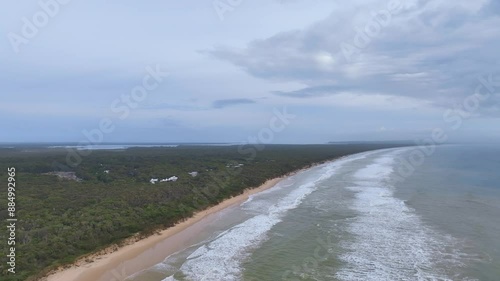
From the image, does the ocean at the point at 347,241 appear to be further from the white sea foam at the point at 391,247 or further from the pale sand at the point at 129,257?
the pale sand at the point at 129,257

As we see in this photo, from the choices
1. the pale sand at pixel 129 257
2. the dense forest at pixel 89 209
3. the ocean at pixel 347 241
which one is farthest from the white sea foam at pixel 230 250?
the dense forest at pixel 89 209

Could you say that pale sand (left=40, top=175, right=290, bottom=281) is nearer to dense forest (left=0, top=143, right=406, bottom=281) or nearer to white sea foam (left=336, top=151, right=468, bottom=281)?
dense forest (left=0, top=143, right=406, bottom=281)

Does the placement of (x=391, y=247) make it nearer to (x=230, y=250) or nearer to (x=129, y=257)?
(x=230, y=250)

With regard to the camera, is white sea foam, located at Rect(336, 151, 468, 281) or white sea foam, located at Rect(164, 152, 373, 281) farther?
white sea foam, located at Rect(164, 152, 373, 281)

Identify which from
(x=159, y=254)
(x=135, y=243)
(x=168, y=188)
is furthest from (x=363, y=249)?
(x=168, y=188)

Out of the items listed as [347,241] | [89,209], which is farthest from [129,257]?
[347,241]

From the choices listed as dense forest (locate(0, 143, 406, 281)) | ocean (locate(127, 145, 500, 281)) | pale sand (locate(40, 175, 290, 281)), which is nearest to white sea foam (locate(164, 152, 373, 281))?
ocean (locate(127, 145, 500, 281))
